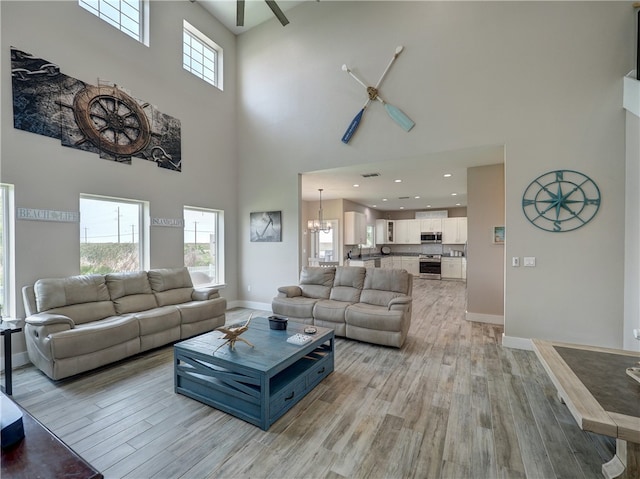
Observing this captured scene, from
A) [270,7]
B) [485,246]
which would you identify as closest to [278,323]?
[270,7]

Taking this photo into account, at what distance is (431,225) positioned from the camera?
1039 centimetres

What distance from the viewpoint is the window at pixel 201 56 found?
202 inches

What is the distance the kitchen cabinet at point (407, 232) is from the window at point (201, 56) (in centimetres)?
799

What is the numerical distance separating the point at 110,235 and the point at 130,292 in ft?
3.05

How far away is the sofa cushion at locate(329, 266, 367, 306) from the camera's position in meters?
4.34

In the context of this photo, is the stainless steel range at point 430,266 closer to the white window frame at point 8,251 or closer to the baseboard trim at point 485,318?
the baseboard trim at point 485,318

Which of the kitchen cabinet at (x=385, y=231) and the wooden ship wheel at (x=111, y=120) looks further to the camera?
the kitchen cabinet at (x=385, y=231)

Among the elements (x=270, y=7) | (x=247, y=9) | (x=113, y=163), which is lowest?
(x=113, y=163)

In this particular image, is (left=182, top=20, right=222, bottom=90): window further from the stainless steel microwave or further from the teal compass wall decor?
the stainless steel microwave

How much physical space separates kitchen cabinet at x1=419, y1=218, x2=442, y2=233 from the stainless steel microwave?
0.37 ft

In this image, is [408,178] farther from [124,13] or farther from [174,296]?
[124,13]

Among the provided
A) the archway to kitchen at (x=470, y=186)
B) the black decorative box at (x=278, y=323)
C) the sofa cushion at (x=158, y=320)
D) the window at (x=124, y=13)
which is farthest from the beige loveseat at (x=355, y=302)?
the window at (x=124, y=13)

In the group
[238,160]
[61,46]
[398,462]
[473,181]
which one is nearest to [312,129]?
[238,160]

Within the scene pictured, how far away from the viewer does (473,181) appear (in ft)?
15.8
